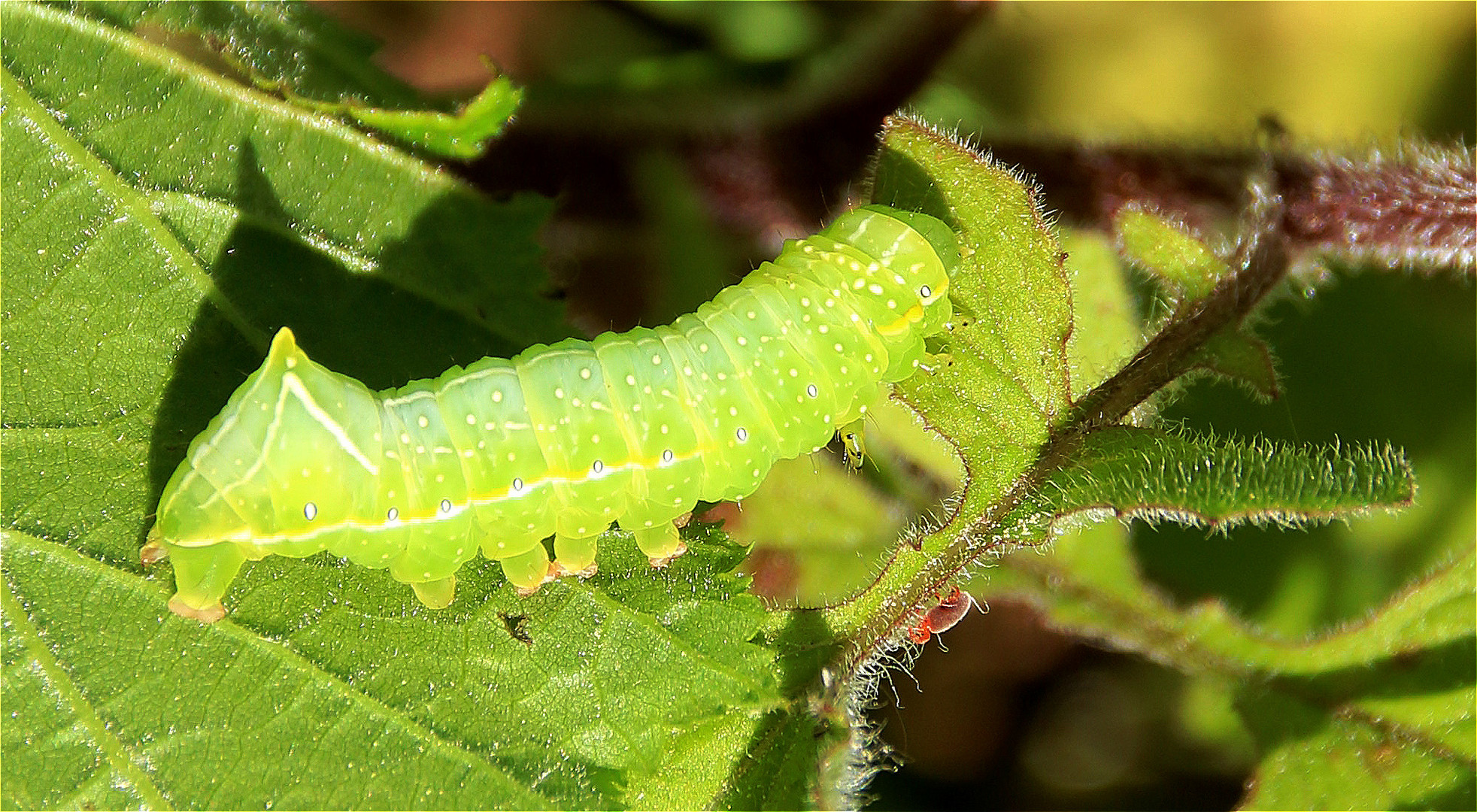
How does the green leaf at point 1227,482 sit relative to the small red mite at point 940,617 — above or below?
above

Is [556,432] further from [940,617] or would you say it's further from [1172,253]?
[1172,253]

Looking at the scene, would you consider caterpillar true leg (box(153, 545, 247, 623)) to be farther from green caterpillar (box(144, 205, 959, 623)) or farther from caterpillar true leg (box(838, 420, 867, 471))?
caterpillar true leg (box(838, 420, 867, 471))

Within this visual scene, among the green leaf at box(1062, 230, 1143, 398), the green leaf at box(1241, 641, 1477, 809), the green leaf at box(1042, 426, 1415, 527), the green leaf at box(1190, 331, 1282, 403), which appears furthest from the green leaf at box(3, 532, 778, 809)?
the green leaf at box(1241, 641, 1477, 809)

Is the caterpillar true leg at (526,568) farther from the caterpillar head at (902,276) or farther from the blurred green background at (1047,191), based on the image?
the blurred green background at (1047,191)

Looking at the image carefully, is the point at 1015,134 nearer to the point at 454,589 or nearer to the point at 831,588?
the point at 831,588

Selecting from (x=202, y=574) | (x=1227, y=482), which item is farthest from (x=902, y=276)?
(x=202, y=574)

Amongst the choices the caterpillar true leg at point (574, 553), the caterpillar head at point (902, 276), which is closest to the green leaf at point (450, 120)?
the caterpillar head at point (902, 276)
